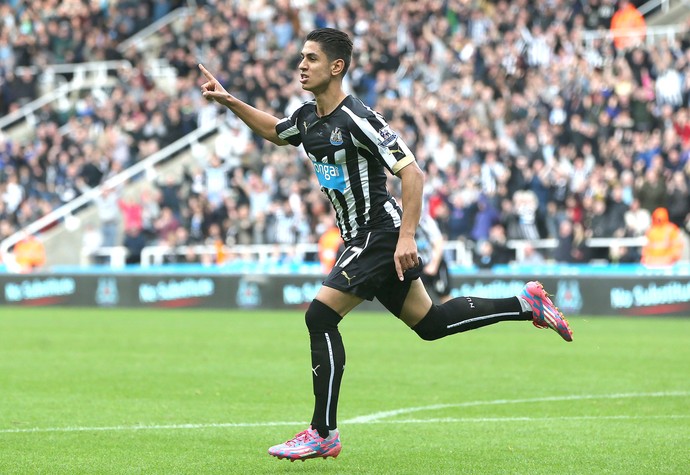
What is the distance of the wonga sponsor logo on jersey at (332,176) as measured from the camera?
7.58 metres

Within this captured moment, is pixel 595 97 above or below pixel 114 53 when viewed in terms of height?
below

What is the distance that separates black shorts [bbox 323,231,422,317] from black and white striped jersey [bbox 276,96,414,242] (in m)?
0.08

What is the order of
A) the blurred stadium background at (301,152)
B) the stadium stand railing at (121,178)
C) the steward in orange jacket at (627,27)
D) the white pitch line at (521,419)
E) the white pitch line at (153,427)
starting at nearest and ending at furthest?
the white pitch line at (153,427), the white pitch line at (521,419), the blurred stadium background at (301,152), the steward in orange jacket at (627,27), the stadium stand railing at (121,178)

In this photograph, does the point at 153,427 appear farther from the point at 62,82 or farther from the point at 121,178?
the point at 62,82

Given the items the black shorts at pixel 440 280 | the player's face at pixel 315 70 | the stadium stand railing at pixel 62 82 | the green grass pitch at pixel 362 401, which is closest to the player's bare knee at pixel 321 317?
the green grass pitch at pixel 362 401

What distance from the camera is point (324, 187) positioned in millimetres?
7695

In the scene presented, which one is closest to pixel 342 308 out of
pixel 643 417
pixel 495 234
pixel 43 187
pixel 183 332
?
pixel 643 417

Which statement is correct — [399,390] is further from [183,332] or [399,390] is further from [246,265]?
[246,265]

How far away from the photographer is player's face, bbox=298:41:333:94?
24.7 ft

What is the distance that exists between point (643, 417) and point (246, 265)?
51.4 ft

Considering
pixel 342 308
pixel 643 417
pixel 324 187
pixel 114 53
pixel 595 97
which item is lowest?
pixel 643 417

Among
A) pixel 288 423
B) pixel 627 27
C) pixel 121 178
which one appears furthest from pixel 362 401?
pixel 121 178

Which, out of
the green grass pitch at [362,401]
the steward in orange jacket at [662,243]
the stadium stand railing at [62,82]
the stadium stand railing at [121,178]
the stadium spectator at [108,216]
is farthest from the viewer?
the stadium stand railing at [62,82]

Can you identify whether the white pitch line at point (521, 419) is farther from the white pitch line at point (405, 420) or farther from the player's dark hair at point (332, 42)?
the player's dark hair at point (332, 42)
